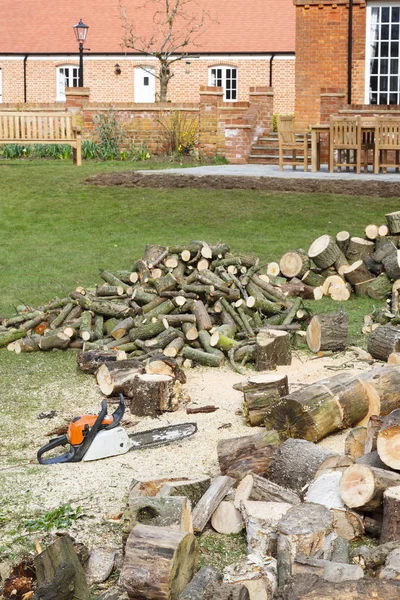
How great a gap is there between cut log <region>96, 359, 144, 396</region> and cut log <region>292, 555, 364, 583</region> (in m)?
3.17

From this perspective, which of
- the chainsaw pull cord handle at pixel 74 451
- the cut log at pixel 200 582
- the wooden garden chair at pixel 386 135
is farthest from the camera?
the wooden garden chair at pixel 386 135

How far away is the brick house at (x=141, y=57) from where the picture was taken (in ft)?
118

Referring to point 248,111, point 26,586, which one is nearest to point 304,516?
point 26,586

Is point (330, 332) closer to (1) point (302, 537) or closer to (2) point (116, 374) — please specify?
(2) point (116, 374)

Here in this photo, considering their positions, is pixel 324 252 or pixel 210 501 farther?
pixel 324 252

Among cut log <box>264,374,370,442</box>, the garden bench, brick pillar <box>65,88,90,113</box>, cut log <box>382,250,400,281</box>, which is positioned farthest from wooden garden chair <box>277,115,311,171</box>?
cut log <box>264,374,370,442</box>

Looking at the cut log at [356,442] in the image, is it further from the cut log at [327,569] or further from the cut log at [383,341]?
the cut log at [383,341]

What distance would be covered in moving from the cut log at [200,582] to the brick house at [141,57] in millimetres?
32697

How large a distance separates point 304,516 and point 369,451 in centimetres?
87

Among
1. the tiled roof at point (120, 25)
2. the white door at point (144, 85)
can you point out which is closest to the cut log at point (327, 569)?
the tiled roof at point (120, 25)

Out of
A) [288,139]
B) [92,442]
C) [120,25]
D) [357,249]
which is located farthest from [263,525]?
[120,25]

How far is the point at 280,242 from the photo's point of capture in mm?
13664

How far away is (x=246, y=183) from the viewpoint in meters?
17.3

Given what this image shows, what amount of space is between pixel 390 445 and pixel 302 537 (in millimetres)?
808
